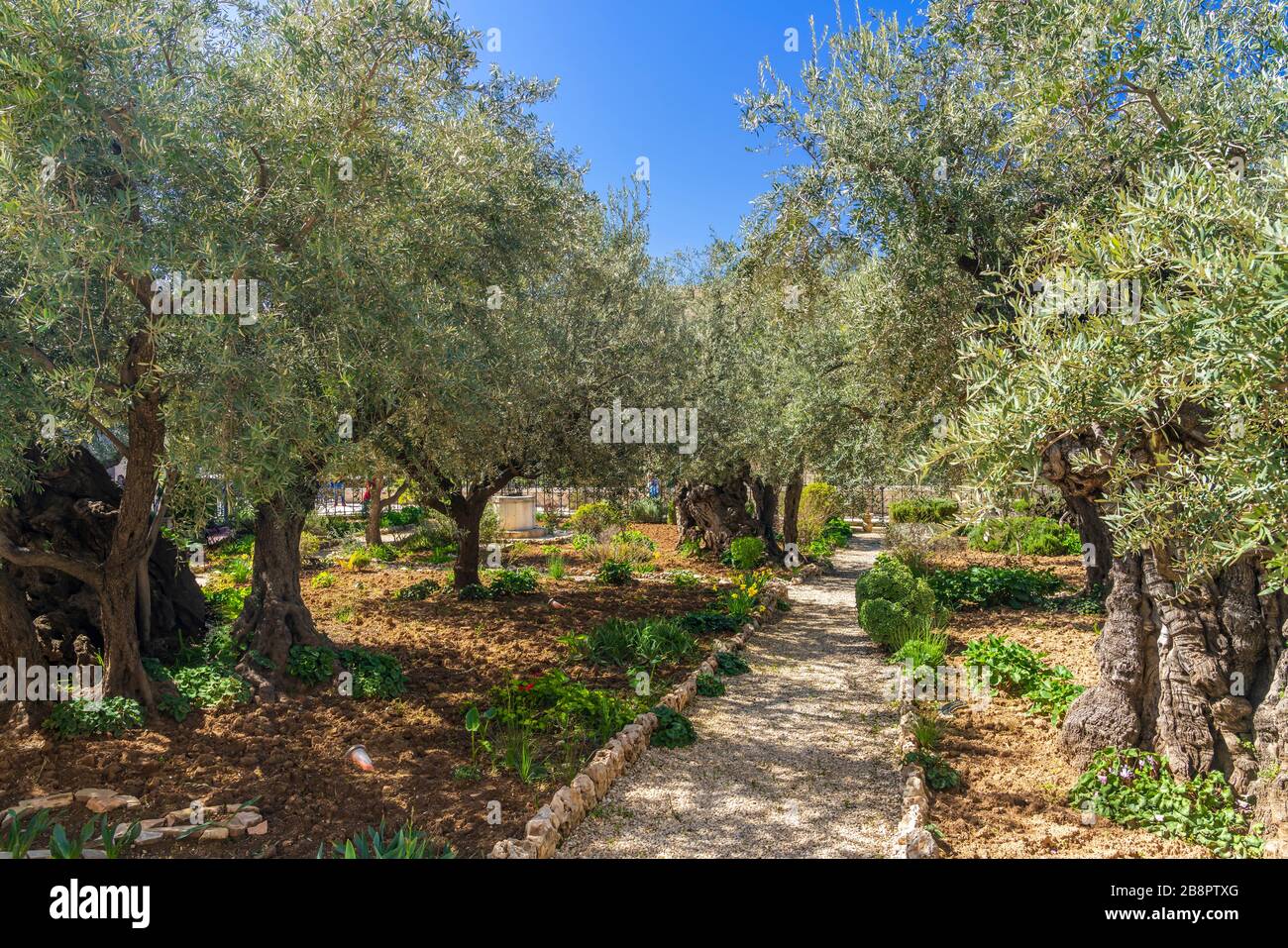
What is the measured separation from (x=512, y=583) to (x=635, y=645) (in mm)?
4943

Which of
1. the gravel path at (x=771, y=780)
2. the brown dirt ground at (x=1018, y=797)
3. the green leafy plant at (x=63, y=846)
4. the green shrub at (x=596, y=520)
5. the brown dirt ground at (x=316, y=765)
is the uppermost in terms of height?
the green shrub at (x=596, y=520)

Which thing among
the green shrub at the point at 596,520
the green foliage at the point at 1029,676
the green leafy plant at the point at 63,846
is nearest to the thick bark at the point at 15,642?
the green leafy plant at the point at 63,846

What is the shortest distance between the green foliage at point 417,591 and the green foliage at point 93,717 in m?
Result: 6.81

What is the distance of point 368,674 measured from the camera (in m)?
7.90

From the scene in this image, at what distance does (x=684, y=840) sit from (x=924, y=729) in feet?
8.46

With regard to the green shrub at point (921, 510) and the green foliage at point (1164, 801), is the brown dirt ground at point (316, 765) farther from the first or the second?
the green shrub at point (921, 510)

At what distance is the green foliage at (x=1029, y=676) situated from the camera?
729cm

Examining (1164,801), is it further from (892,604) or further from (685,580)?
(685,580)

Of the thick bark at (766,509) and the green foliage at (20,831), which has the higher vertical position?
the thick bark at (766,509)

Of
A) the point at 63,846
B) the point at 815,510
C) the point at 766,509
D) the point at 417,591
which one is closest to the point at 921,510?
the point at 815,510

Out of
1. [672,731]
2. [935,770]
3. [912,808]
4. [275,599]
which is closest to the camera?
[912,808]

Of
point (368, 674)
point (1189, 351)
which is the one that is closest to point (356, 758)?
point (368, 674)

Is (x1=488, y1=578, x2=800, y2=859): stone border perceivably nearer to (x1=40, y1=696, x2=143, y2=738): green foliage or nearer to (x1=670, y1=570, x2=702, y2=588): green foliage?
(x1=40, y1=696, x2=143, y2=738): green foliage

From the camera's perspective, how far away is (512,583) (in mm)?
14227
